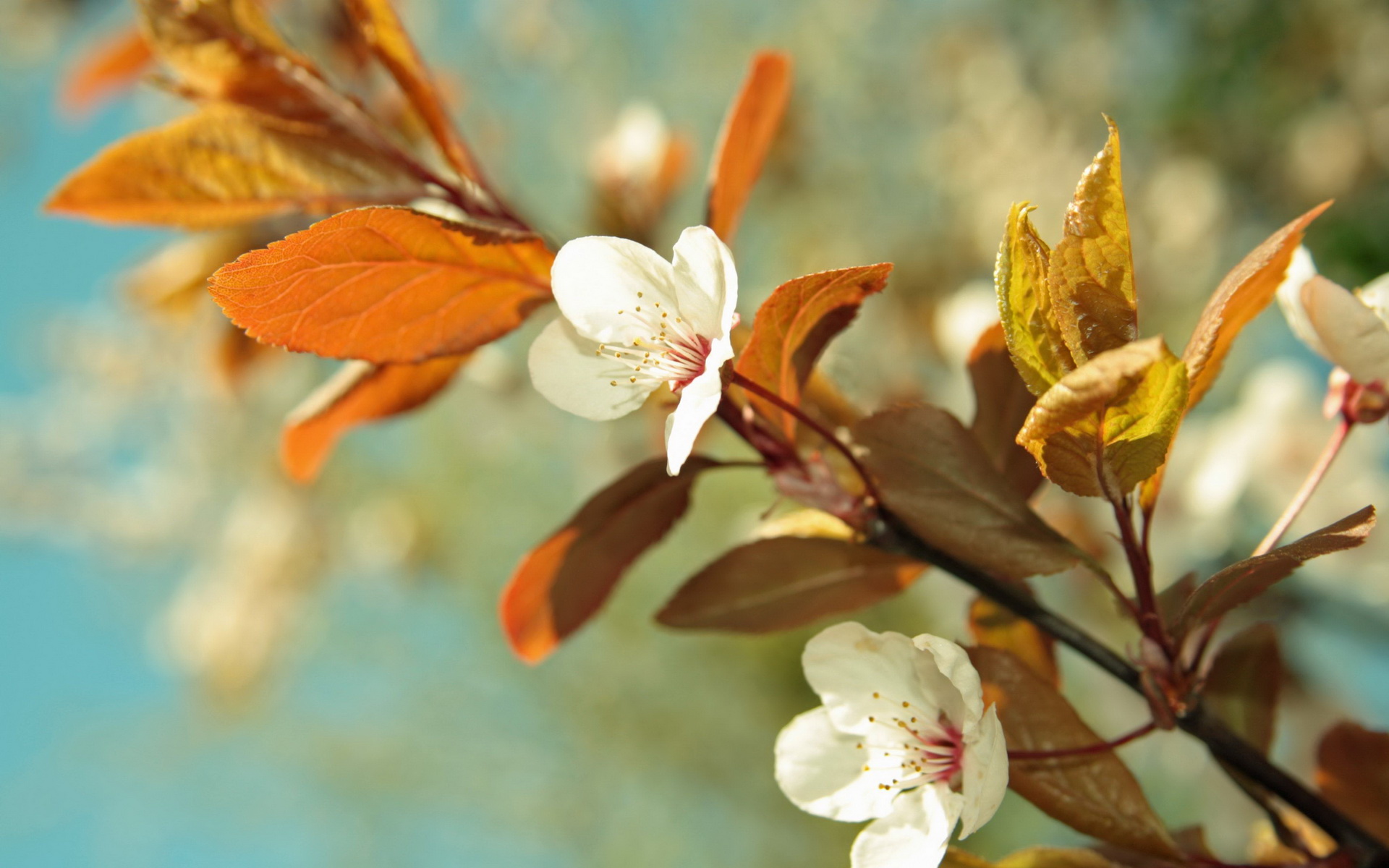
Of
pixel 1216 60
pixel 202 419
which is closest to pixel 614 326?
pixel 1216 60

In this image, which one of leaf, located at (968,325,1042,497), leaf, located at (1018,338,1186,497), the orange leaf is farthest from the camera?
the orange leaf

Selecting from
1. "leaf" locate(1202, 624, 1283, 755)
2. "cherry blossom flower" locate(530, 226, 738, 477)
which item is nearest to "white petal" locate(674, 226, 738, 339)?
"cherry blossom flower" locate(530, 226, 738, 477)

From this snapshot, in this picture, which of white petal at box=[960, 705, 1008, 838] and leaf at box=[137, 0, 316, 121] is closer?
white petal at box=[960, 705, 1008, 838]

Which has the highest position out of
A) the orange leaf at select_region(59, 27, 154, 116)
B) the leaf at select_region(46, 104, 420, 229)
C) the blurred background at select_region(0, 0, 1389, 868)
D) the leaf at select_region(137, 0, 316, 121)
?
the orange leaf at select_region(59, 27, 154, 116)

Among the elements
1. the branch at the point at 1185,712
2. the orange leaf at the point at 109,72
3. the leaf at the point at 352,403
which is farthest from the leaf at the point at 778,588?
the orange leaf at the point at 109,72

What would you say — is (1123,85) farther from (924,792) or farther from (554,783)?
(554,783)

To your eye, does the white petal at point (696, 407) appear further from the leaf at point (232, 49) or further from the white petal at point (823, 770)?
the leaf at point (232, 49)

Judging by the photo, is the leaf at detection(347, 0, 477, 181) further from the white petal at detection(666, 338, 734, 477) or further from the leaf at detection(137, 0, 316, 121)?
the white petal at detection(666, 338, 734, 477)
